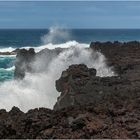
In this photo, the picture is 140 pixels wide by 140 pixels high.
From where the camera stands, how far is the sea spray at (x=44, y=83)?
20125 mm

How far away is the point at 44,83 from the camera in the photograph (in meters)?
23.2

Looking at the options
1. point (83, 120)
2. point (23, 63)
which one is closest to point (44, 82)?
point (23, 63)

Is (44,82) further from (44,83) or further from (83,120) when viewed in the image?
(83,120)

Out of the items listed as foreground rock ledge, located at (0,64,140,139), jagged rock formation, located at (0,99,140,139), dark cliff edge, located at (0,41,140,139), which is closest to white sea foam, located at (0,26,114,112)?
dark cliff edge, located at (0,41,140,139)

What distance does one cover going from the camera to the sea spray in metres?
20.1

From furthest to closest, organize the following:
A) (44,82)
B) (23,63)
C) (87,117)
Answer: (23,63) → (44,82) → (87,117)

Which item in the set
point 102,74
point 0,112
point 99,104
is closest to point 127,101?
point 99,104

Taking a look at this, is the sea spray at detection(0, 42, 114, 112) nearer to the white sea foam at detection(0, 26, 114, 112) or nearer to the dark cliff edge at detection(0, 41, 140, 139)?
the white sea foam at detection(0, 26, 114, 112)

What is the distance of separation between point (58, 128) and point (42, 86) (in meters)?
12.2

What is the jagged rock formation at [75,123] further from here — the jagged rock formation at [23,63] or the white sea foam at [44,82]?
the jagged rock formation at [23,63]

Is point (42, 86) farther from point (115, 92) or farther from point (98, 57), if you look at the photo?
point (115, 92)

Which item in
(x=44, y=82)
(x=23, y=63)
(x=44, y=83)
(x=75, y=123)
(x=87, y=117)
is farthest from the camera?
(x=23, y=63)

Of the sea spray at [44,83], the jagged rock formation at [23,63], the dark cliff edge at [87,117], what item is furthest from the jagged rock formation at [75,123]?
the jagged rock formation at [23,63]

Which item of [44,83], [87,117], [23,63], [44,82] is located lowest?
[87,117]
